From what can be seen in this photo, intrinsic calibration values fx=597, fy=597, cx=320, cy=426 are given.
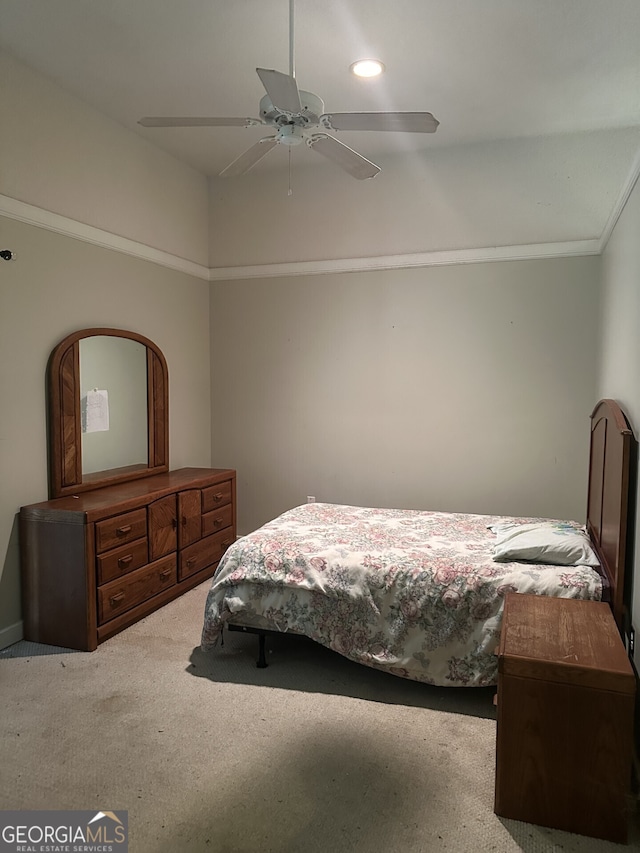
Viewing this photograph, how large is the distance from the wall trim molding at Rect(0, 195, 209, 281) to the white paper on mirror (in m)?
0.94

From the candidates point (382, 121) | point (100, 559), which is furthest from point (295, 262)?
point (100, 559)

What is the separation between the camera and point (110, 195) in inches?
152

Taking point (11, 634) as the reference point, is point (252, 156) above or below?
above

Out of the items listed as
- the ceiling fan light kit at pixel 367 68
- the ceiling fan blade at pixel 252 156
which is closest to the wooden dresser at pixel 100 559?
the ceiling fan blade at pixel 252 156

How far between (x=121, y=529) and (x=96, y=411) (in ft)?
2.80

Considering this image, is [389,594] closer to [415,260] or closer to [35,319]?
[35,319]

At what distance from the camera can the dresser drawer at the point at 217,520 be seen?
A: 13.6 ft

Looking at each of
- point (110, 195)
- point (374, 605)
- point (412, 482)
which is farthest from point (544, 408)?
point (110, 195)

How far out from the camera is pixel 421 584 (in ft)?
8.96

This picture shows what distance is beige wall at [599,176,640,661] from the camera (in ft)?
8.23

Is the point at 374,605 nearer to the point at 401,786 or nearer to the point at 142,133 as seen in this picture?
the point at 401,786

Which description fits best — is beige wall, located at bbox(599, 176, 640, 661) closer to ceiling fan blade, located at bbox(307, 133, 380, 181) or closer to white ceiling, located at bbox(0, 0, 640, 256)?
white ceiling, located at bbox(0, 0, 640, 256)

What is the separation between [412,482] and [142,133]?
314 cm

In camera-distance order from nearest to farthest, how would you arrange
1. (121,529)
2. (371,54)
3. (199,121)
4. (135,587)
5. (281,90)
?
(281,90) → (199,121) → (371,54) → (121,529) → (135,587)
